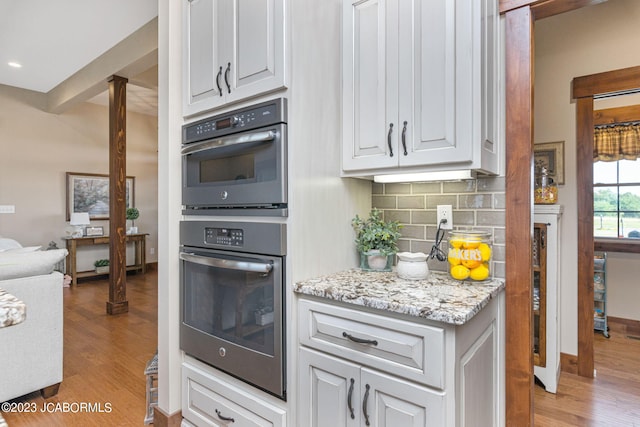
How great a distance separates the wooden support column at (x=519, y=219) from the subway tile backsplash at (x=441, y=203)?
0.05 metres

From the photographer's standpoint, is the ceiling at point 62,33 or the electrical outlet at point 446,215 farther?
the ceiling at point 62,33

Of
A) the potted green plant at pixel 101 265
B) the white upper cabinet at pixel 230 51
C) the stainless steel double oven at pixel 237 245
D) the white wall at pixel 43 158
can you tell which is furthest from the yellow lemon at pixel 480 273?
the white wall at pixel 43 158

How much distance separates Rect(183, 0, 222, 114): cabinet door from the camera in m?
1.67

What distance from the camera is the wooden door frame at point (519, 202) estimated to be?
1483mm

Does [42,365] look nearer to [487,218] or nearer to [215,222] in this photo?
[215,222]

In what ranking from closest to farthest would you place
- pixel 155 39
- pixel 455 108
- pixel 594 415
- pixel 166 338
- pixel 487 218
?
pixel 455 108, pixel 487 218, pixel 166 338, pixel 594 415, pixel 155 39

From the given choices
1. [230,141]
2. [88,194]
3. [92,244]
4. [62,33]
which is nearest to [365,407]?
[230,141]

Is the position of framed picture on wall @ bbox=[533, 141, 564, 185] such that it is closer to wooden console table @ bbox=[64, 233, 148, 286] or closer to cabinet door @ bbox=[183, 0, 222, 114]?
cabinet door @ bbox=[183, 0, 222, 114]

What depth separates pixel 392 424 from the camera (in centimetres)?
115

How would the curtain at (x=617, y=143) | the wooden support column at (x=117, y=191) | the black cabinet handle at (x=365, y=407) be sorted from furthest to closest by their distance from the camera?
the wooden support column at (x=117, y=191), the curtain at (x=617, y=143), the black cabinet handle at (x=365, y=407)

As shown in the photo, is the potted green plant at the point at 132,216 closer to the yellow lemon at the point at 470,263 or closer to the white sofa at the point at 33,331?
the white sofa at the point at 33,331

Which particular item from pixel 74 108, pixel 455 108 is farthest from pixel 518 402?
pixel 74 108

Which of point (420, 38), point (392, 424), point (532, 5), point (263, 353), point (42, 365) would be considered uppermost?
point (532, 5)

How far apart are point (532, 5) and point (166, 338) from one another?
2297 millimetres
